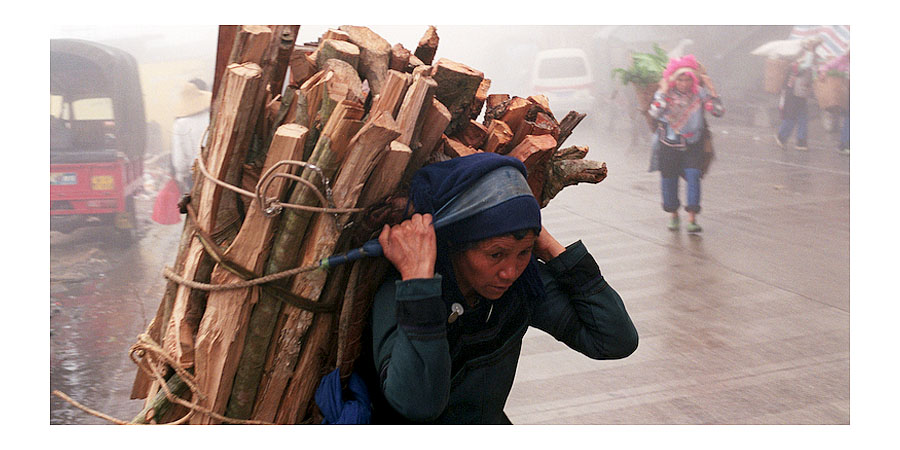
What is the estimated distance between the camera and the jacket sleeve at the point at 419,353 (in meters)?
1.64

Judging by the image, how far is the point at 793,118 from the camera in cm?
502

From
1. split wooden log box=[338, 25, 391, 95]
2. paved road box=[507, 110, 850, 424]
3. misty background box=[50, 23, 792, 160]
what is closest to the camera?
split wooden log box=[338, 25, 391, 95]

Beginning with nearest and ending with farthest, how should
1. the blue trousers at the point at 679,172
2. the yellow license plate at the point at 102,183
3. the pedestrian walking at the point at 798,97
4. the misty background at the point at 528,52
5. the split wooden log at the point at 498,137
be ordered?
the split wooden log at the point at 498,137, the misty background at the point at 528,52, the pedestrian walking at the point at 798,97, the yellow license plate at the point at 102,183, the blue trousers at the point at 679,172

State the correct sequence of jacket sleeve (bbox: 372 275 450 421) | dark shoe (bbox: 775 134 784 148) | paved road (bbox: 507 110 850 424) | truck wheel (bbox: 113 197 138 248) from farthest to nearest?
truck wheel (bbox: 113 197 138 248)
dark shoe (bbox: 775 134 784 148)
paved road (bbox: 507 110 850 424)
jacket sleeve (bbox: 372 275 450 421)

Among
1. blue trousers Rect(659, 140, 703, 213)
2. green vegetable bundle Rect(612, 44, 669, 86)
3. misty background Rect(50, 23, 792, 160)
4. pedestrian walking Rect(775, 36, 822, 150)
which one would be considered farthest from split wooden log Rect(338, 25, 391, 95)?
blue trousers Rect(659, 140, 703, 213)

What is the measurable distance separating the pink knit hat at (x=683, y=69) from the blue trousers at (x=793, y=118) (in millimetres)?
697

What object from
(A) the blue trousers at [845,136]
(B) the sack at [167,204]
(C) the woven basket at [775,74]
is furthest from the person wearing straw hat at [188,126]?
(A) the blue trousers at [845,136]

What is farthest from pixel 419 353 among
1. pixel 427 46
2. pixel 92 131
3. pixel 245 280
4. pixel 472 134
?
pixel 92 131

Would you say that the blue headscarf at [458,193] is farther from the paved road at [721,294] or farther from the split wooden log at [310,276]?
the paved road at [721,294]

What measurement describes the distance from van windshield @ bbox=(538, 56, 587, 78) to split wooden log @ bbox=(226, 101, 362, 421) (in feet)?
10.2

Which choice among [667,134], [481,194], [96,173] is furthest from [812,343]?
[96,173]

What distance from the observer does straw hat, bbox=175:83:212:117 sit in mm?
4789

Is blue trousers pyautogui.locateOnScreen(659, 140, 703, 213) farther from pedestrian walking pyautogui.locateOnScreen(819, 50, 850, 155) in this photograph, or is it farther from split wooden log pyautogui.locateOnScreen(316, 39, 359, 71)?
split wooden log pyautogui.locateOnScreen(316, 39, 359, 71)
